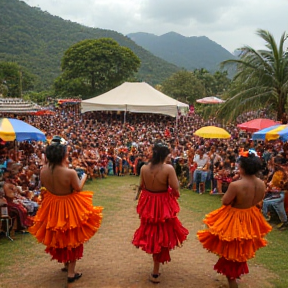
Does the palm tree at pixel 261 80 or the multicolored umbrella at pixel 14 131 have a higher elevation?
the palm tree at pixel 261 80

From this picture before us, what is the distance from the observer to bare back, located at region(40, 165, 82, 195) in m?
3.71

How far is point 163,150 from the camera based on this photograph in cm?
393

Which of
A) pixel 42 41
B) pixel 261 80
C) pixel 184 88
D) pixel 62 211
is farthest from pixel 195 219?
pixel 42 41

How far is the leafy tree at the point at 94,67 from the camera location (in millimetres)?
40281

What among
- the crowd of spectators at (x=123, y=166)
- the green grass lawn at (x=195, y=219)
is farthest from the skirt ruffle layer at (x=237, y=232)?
the crowd of spectators at (x=123, y=166)

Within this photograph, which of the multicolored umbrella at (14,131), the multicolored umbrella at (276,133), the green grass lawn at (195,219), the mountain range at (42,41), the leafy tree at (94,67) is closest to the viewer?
the green grass lawn at (195,219)

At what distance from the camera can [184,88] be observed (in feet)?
135

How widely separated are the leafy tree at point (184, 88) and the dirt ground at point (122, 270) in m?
36.7

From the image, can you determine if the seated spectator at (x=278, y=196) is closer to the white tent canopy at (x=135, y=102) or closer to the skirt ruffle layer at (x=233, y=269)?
the skirt ruffle layer at (x=233, y=269)

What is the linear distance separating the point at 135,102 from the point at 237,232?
841 inches

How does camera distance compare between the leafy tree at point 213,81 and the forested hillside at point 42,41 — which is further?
the forested hillside at point 42,41

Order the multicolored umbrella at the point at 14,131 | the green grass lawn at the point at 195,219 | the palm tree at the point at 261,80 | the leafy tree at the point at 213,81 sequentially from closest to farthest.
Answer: the green grass lawn at the point at 195,219 → the multicolored umbrella at the point at 14,131 → the palm tree at the point at 261,80 → the leafy tree at the point at 213,81

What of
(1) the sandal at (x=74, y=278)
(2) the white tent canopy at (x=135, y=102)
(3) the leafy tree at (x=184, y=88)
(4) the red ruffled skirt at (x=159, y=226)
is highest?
(3) the leafy tree at (x=184, y=88)

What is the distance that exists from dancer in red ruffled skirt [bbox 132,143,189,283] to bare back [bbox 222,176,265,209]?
61 centimetres
